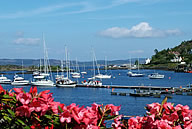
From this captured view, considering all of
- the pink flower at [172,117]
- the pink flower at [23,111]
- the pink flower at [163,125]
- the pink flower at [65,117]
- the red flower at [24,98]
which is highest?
the red flower at [24,98]

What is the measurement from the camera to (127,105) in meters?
44.4

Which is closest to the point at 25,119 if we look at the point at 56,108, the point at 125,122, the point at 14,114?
the point at 14,114

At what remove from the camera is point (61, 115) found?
3.05 meters

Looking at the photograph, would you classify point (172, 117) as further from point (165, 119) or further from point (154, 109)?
point (154, 109)

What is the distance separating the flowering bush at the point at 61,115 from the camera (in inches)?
120

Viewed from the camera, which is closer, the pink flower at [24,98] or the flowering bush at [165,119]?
the pink flower at [24,98]

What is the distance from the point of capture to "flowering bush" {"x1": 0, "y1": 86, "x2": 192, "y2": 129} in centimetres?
305

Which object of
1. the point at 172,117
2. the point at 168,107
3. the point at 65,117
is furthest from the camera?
the point at 168,107

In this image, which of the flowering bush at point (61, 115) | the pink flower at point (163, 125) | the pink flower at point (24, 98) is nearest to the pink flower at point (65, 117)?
the flowering bush at point (61, 115)

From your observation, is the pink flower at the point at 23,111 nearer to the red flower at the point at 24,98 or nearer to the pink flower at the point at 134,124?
the red flower at the point at 24,98

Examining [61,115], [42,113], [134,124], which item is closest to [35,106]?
[42,113]

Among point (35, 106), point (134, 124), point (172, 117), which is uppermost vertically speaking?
point (35, 106)

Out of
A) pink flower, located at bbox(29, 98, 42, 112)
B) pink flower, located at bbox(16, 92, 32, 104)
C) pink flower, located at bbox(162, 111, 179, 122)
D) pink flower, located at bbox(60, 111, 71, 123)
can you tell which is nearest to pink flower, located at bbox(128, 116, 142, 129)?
pink flower, located at bbox(162, 111, 179, 122)

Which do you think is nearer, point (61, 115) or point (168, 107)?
point (61, 115)
